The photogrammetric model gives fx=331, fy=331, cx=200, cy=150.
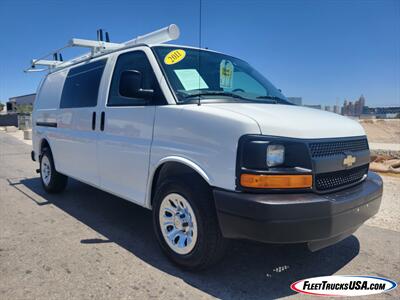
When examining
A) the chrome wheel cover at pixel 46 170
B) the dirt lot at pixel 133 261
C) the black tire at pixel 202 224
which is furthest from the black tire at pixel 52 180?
the black tire at pixel 202 224

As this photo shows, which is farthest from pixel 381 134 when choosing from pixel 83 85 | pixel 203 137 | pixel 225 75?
pixel 203 137

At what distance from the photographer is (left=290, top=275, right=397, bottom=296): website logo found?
284 centimetres

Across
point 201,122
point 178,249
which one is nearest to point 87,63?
point 201,122

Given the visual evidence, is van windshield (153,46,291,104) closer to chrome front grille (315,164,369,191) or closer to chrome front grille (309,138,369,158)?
chrome front grille (309,138,369,158)

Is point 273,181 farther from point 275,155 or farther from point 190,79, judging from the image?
point 190,79

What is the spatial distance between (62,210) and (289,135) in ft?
12.8

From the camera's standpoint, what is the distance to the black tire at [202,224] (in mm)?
2805

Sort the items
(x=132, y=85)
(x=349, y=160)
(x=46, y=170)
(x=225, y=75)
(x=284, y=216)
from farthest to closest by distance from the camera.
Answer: (x=46, y=170), (x=225, y=75), (x=132, y=85), (x=349, y=160), (x=284, y=216)

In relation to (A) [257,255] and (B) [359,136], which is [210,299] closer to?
(A) [257,255]

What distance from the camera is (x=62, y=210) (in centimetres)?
507

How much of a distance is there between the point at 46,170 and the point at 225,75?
410cm

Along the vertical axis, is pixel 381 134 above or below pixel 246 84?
below

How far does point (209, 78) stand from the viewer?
3.58m

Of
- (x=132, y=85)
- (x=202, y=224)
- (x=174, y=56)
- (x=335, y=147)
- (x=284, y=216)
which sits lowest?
(x=202, y=224)
